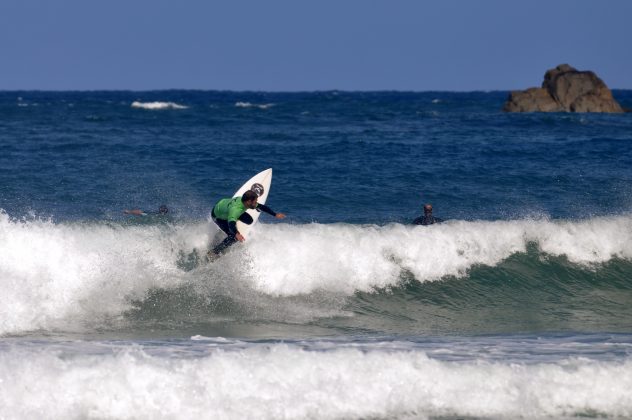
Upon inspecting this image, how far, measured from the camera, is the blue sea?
8211 mm

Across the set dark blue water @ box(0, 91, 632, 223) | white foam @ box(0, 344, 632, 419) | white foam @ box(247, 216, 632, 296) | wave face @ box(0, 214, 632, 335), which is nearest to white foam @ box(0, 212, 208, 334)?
wave face @ box(0, 214, 632, 335)

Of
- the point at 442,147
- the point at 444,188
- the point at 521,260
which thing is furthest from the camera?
the point at 442,147

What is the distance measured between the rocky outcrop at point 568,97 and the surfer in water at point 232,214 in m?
40.8

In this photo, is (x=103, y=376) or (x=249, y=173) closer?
(x=103, y=376)

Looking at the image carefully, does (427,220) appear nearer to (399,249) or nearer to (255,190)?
(399,249)

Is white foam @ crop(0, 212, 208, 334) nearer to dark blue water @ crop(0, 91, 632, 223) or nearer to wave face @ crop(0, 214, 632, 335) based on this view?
wave face @ crop(0, 214, 632, 335)

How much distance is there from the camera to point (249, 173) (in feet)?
76.2

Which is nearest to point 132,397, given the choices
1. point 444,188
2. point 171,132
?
point 444,188

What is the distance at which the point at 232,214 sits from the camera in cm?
1230

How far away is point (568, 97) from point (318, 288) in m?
41.8

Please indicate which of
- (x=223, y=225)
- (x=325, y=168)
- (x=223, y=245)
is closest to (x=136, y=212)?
(x=223, y=245)

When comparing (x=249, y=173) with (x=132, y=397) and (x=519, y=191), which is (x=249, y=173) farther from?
(x=132, y=397)

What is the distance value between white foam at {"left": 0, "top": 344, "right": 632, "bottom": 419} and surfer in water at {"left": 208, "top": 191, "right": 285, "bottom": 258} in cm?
358

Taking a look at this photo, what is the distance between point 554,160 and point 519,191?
5385 mm
